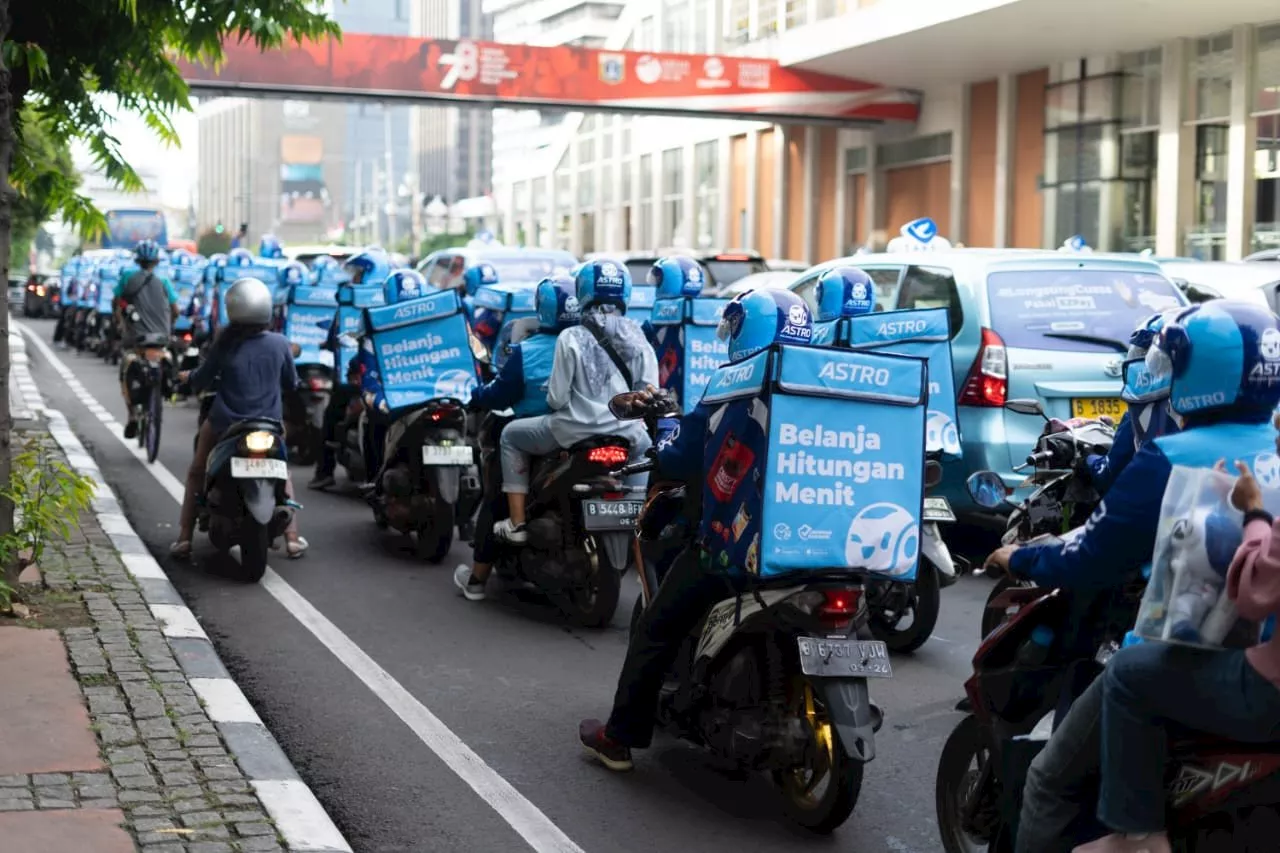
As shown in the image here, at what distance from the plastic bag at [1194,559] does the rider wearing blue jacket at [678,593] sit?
2.39m

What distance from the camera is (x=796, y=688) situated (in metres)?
5.47

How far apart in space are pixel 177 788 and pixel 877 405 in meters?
2.43

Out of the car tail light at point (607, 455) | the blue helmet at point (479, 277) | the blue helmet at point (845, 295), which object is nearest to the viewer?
the car tail light at point (607, 455)

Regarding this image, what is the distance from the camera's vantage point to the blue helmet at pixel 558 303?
8828 mm

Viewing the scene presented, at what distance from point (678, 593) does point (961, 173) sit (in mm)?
31973

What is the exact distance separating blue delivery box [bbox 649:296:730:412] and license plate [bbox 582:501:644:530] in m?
3.35

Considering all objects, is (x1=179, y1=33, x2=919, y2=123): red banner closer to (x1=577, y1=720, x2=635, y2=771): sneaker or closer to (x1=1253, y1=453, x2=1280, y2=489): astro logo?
(x1=577, y1=720, x2=635, y2=771): sneaker

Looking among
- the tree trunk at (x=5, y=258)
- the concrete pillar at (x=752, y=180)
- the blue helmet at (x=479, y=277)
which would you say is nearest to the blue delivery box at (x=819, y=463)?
the tree trunk at (x=5, y=258)

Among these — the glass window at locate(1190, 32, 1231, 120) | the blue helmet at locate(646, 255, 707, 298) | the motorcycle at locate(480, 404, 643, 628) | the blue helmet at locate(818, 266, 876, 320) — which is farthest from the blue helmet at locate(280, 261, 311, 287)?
the glass window at locate(1190, 32, 1231, 120)

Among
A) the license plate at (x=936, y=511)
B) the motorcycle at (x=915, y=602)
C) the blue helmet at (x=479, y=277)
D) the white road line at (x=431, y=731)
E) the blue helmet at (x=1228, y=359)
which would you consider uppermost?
the blue helmet at (x=479, y=277)

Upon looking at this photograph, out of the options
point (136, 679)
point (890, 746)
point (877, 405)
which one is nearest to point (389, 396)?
point (136, 679)

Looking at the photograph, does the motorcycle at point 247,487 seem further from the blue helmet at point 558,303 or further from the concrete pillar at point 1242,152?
the concrete pillar at point 1242,152

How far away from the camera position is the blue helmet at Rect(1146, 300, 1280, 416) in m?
3.68

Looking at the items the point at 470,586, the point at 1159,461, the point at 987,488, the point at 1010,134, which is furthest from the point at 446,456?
the point at 1010,134
